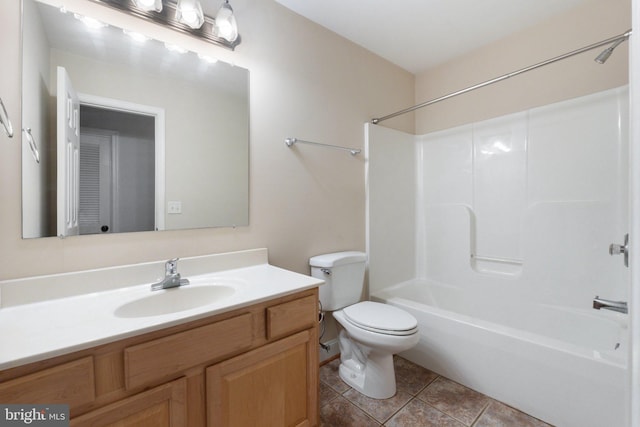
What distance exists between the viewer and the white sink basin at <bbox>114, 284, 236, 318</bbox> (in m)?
1.10

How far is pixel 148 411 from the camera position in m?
0.85

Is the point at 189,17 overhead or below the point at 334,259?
overhead

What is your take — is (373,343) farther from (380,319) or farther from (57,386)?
(57,386)

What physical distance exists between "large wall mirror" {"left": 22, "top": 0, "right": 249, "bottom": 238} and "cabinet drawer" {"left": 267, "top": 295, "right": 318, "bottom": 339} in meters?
0.62

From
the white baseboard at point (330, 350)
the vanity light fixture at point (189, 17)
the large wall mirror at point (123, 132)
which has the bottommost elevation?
the white baseboard at point (330, 350)

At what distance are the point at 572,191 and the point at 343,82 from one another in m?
1.78

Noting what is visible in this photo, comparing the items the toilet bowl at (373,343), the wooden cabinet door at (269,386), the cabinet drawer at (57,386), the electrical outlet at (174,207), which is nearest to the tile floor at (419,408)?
the toilet bowl at (373,343)

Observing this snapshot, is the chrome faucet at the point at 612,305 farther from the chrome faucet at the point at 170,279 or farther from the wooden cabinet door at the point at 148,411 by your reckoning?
the chrome faucet at the point at 170,279

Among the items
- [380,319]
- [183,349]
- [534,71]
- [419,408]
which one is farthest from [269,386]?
[534,71]

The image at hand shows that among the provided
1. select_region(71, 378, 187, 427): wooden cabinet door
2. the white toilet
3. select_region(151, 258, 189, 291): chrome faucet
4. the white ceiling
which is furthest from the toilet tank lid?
the white ceiling

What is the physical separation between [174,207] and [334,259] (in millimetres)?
1008

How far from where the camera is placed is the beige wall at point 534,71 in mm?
1766

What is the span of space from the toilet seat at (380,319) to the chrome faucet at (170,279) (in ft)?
3.25

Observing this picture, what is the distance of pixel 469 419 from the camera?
149 centimetres
